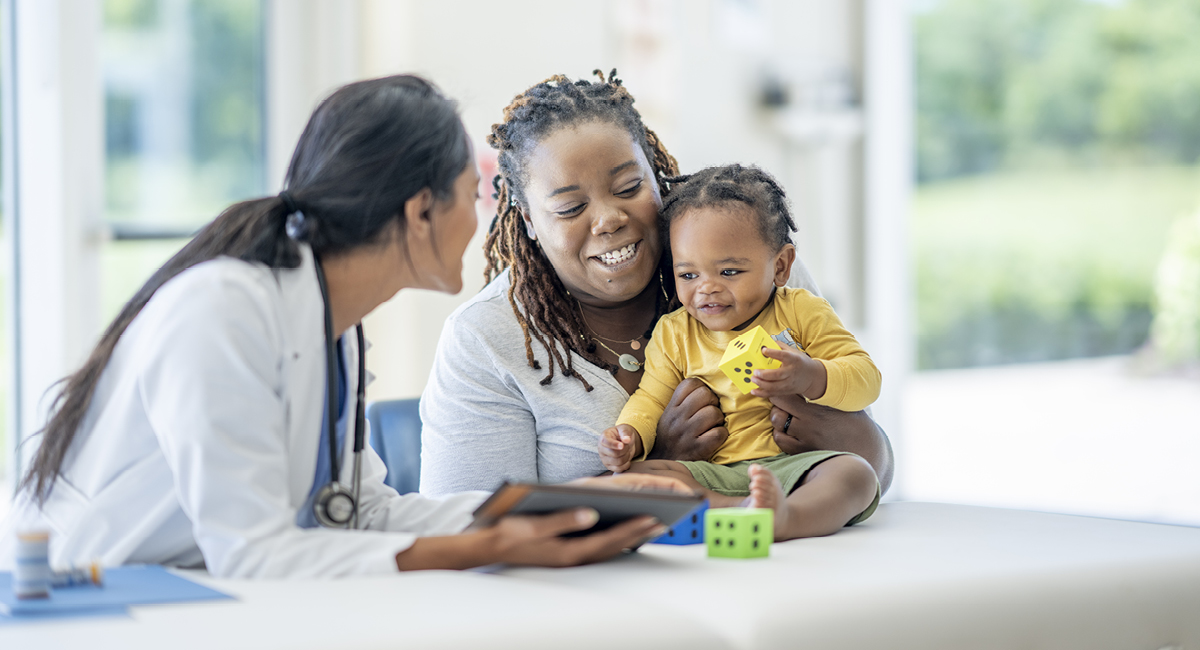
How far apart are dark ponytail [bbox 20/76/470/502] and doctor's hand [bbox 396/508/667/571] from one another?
1.22ft

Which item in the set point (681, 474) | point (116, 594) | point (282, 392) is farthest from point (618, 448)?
point (116, 594)

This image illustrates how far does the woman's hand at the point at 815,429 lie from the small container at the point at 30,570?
1.00 meters

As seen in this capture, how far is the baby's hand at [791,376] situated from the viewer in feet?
5.08

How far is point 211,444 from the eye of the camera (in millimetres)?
1142

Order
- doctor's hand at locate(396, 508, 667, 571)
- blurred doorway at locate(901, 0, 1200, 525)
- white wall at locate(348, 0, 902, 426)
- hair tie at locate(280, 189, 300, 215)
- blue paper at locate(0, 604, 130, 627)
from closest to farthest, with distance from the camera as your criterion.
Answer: blue paper at locate(0, 604, 130, 627) < doctor's hand at locate(396, 508, 667, 571) < hair tie at locate(280, 189, 300, 215) < white wall at locate(348, 0, 902, 426) < blurred doorway at locate(901, 0, 1200, 525)

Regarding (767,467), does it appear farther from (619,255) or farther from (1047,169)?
(1047,169)

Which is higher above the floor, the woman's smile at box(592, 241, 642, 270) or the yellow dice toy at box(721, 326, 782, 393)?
the woman's smile at box(592, 241, 642, 270)

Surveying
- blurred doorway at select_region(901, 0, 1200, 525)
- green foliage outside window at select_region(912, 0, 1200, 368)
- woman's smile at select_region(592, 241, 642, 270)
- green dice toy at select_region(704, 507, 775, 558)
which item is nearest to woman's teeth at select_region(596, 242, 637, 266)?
woman's smile at select_region(592, 241, 642, 270)

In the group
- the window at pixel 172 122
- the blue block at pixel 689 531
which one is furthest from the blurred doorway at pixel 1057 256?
the blue block at pixel 689 531

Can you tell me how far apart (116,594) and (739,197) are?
1.09 m

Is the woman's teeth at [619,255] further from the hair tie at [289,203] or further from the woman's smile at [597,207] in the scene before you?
the hair tie at [289,203]

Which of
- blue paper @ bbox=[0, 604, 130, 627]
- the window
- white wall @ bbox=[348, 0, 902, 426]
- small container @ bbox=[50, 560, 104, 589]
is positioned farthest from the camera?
white wall @ bbox=[348, 0, 902, 426]

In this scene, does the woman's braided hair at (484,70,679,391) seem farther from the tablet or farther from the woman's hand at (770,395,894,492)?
the tablet

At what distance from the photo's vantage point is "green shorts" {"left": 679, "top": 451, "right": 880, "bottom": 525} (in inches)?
62.0
